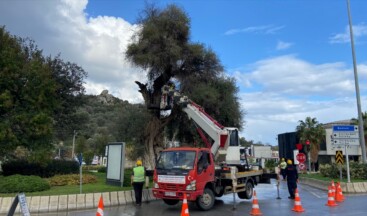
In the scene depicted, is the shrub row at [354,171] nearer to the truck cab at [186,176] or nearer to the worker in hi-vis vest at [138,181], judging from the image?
the truck cab at [186,176]

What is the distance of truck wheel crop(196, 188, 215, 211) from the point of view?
1413 cm

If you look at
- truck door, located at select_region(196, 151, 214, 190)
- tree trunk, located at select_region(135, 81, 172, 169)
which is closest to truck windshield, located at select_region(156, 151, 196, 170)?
truck door, located at select_region(196, 151, 214, 190)

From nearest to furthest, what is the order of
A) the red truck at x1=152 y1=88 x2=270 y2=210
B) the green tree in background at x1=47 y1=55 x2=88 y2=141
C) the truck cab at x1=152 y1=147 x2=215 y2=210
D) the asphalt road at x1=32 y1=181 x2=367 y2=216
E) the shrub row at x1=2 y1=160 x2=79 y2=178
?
the asphalt road at x1=32 y1=181 x2=367 y2=216 < the truck cab at x1=152 y1=147 x2=215 y2=210 < the red truck at x1=152 y1=88 x2=270 y2=210 < the shrub row at x1=2 y1=160 x2=79 y2=178 < the green tree in background at x1=47 y1=55 x2=88 y2=141

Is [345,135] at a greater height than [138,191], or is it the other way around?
[345,135]

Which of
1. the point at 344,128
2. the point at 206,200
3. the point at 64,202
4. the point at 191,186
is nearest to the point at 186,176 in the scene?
the point at 191,186

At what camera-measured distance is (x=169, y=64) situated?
28859mm

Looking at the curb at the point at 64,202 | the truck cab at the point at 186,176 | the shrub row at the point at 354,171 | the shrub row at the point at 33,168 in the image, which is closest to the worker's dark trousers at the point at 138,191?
the curb at the point at 64,202

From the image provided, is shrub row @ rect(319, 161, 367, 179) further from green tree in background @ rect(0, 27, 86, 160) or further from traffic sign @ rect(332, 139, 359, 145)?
green tree in background @ rect(0, 27, 86, 160)

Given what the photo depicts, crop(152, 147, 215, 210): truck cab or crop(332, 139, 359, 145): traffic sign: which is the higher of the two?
crop(332, 139, 359, 145): traffic sign

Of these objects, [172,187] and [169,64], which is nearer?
[172,187]

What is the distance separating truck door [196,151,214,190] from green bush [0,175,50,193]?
24.2 ft

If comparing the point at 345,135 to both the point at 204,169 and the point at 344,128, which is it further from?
the point at 204,169

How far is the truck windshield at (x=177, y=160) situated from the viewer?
46.8ft

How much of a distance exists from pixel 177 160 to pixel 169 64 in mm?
15299
